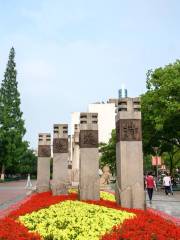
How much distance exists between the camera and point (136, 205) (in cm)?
1369

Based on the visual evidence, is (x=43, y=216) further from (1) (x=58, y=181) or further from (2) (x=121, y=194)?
(1) (x=58, y=181)

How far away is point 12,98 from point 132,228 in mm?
57998

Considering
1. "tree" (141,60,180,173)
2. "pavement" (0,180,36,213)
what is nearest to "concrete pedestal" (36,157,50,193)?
"pavement" (0,180,36,213)

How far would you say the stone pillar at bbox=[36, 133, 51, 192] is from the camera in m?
26.4

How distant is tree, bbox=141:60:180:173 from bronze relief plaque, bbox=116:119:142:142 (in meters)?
19.1

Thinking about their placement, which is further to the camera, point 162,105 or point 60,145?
point 162,105

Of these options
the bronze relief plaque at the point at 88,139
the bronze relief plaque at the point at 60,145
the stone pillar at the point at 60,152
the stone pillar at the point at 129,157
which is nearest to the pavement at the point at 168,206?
the stone pillar at the point at 129,157

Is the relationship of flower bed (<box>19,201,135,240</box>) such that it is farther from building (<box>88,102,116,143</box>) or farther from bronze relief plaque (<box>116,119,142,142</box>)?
building (<box>88,102,116,143</box>)

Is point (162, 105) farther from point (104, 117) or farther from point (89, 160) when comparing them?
point (104, 117)

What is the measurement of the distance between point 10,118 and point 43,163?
3973cm

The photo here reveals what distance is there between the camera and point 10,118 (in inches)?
2559

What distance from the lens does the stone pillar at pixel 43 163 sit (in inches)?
1038

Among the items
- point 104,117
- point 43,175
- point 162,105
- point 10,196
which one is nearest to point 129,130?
point 43,175

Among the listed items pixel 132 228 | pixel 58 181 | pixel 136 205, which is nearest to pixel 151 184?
pixel 58 181
